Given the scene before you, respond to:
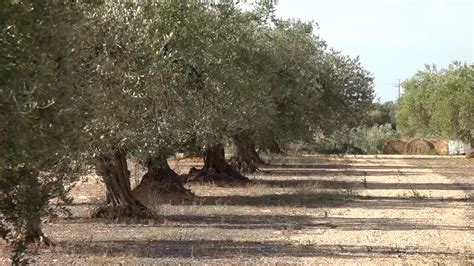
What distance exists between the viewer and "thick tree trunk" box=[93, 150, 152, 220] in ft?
64.0

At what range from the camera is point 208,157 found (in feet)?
113

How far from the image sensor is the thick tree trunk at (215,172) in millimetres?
33938

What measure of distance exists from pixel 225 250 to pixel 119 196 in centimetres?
541

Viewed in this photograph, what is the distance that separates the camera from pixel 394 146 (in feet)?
306

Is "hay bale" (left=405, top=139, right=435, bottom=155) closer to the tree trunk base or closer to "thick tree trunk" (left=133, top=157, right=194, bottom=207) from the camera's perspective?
the tree trunk base

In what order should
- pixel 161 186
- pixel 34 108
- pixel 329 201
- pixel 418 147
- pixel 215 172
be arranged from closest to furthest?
1. pixel 34 108
2. pixel 161 186
3. pixel 329 201
4. pixel 215 172
5. pixel 418 147

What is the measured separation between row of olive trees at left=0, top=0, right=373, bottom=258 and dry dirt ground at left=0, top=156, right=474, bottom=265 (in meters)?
1.43

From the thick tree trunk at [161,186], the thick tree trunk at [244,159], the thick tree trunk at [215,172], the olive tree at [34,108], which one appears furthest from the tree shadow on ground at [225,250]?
the thick tree trunk at [244,159]

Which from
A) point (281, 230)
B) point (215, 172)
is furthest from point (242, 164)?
point (281, 230)

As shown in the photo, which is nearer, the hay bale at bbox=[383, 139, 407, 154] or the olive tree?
the olive tree

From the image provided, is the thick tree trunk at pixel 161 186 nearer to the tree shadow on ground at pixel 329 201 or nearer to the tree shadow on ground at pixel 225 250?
the tree shadow on ground at pixel 329 201

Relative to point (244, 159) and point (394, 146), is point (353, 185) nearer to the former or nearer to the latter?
point (244, 159)

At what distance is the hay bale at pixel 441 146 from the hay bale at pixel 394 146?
3508 mm

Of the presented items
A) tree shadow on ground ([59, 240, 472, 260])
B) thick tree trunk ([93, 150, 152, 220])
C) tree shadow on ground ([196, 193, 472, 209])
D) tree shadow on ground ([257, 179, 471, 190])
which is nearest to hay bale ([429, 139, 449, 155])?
tree shadow on ground ([257, 179, 471, 190])
